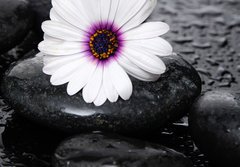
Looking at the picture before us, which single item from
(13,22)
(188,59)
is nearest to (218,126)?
(188,59)

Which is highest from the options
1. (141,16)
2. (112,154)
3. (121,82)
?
(141,16)

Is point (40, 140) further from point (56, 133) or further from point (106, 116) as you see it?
point (106, 116)

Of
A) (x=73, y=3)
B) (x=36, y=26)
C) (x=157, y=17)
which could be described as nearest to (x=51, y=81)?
(x=73, y=3)

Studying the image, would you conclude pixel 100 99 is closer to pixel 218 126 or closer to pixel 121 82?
pixel 121 82

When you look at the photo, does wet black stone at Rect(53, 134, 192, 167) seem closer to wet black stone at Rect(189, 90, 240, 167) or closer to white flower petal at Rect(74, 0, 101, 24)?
wet black stone at Rect(189, 90, 240, 167)

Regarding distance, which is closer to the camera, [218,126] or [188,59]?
[218,126]

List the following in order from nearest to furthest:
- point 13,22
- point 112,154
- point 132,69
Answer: point 112,154
point 132,69
point 13,22

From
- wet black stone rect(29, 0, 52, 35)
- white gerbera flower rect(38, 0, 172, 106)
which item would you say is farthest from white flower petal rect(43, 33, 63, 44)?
wet black stone rect(29, 0, 52, 35)

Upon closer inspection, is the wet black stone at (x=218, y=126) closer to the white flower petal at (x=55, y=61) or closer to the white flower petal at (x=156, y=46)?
the white flower petal at (x=156, y=46)
